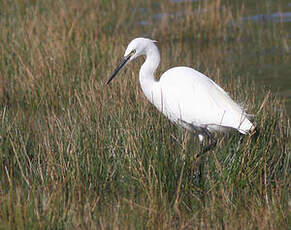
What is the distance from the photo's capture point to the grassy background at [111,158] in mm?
3367

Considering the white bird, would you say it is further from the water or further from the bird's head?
the water

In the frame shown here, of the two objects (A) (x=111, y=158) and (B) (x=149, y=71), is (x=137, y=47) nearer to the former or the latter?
(B) (x=149, y=71)

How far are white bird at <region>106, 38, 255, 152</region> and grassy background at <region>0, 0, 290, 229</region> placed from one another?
134mm

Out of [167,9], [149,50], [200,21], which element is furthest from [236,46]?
[149,50]

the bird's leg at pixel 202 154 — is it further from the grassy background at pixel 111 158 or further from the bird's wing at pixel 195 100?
the bird's wing at pixel 195 100

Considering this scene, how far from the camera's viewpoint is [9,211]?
10.5ft

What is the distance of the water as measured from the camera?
7.62m

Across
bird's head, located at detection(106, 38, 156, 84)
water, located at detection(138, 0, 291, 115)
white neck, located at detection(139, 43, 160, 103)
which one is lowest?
water, located at detection(138, 0, 291, 115)

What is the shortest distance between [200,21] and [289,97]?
3250 millimetres

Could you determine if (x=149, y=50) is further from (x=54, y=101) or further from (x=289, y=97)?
(x=289, y=97)

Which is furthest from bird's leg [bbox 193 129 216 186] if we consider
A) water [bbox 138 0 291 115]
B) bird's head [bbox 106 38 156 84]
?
water [bbox 138 0 291 115]

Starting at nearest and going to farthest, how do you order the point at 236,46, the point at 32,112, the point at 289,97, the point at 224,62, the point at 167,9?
the point at 32,112 → the point at 289,97 → the point at 224,62 → the point at 236,46 → the point at 167,9

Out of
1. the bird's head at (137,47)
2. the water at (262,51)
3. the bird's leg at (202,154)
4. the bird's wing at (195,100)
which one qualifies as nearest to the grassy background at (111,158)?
the bird's leg at (202,154)

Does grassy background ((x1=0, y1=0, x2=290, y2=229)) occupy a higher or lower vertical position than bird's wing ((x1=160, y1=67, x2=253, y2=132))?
lower
